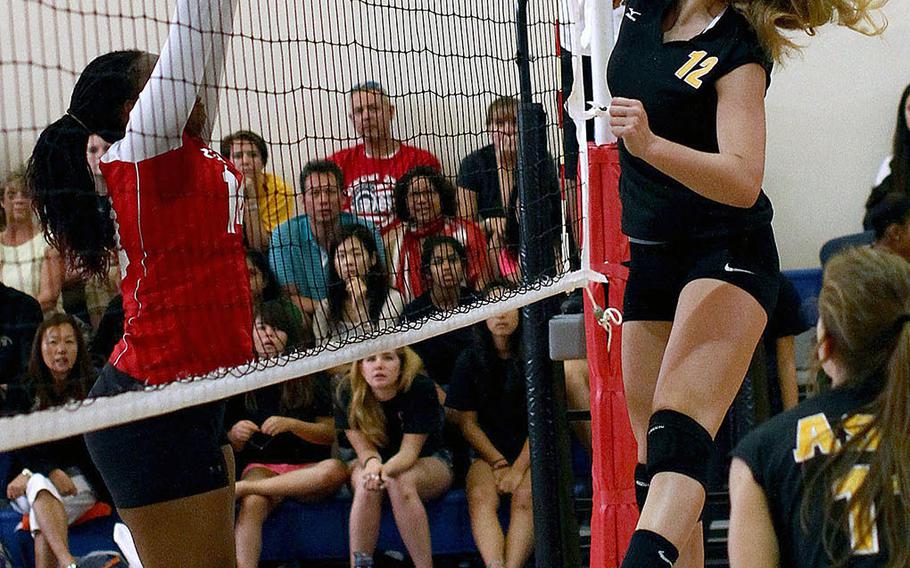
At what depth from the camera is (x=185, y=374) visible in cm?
222

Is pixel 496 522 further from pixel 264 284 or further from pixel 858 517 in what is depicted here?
pixel 858 517

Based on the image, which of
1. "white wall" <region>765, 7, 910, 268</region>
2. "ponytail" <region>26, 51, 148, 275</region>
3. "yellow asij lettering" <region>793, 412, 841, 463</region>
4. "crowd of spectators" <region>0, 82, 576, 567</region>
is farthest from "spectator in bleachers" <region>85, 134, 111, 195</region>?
"white wall" <region>765, 7, 910, 268</region>

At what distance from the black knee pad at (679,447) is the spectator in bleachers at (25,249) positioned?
118cm

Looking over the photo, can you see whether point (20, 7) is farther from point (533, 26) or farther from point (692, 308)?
point (692, 308)

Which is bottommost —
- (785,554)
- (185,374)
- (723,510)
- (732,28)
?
(723,510)

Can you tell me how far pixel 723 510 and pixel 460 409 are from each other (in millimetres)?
1059

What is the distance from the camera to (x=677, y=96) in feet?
7.72

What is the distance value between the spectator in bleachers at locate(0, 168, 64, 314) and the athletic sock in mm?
1198

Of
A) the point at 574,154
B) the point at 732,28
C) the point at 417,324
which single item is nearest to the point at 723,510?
the point at 574,154

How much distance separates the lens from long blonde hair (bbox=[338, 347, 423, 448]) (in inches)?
172

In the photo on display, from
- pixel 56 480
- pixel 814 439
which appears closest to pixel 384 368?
pixel 56 480

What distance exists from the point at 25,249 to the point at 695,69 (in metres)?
2.26

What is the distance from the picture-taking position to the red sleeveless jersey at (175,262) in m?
2.15

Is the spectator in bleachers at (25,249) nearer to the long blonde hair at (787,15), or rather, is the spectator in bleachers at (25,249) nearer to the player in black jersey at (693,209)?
the player in black jersey at (693,209)
